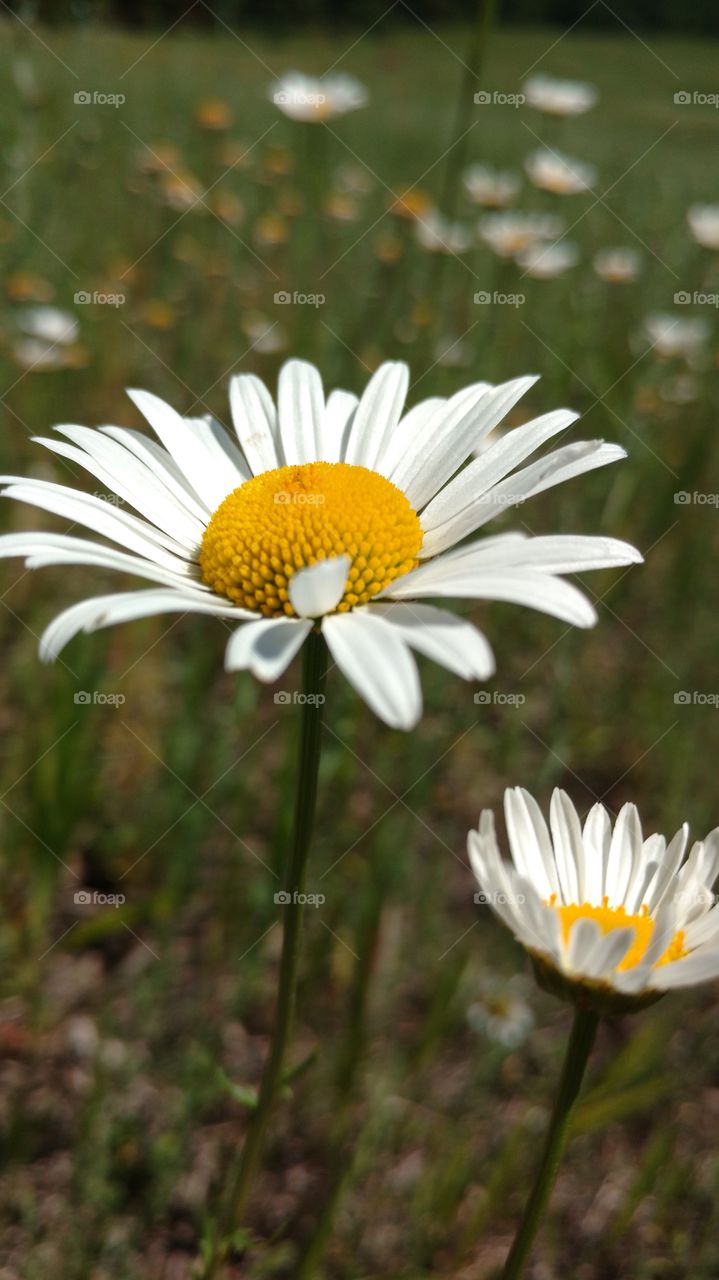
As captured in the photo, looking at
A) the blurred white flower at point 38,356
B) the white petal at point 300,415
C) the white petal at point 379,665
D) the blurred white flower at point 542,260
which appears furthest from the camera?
A: the blurred white flower at point 542,260

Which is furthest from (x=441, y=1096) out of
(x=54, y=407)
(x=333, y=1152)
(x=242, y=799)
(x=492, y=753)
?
(x=54, y=407)

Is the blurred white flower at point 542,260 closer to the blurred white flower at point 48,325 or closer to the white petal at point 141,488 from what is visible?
the blurred white flower at point 48,325

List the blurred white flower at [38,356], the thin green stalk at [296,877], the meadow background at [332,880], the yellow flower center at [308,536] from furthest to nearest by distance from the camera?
the blurred white flower at [38,356]
the meadow background at [332,880]
the yellow flower center at [308,536]
the thin green stalk at [296,877]

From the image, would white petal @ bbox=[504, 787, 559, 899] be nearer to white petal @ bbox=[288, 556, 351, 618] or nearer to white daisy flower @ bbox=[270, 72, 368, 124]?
white petal @ bbox=[288, 556, 351, 618]

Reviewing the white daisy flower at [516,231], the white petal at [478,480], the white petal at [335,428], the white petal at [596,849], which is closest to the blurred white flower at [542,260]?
the white daisy flower at [516,231]

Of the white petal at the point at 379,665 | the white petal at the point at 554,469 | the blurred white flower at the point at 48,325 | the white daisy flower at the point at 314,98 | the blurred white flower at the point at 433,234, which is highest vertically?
the white daisy flower at the point at 314,98

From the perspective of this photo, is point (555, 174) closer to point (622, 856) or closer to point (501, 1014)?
point (501, 1014)

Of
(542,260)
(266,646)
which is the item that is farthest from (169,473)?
(542,260)
